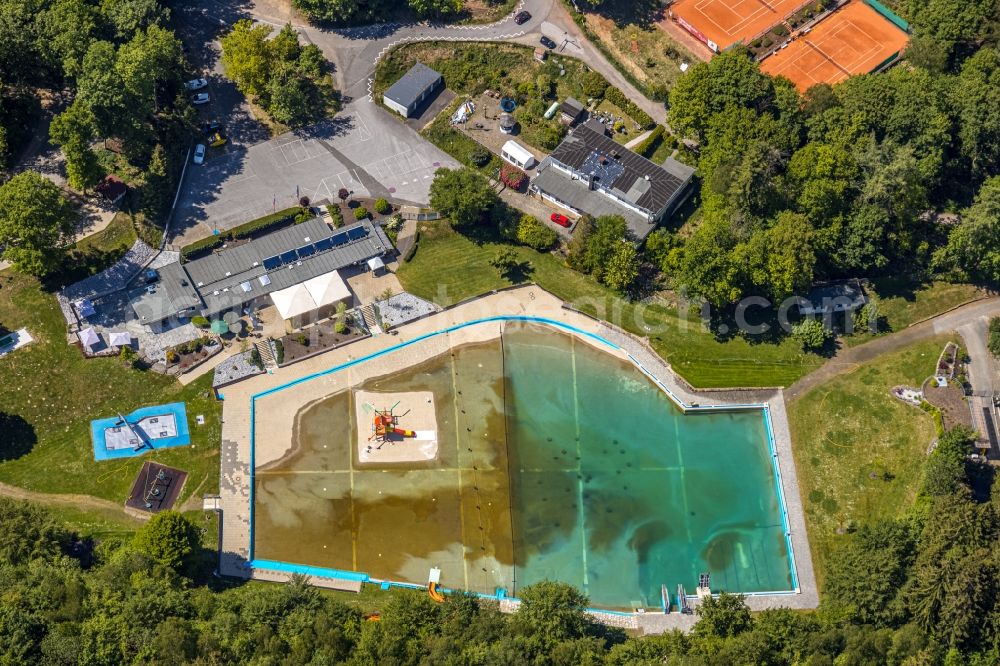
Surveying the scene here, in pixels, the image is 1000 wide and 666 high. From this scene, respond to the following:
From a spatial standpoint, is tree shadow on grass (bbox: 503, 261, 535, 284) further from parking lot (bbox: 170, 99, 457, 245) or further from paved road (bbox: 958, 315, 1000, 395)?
paved road (bbox: 958, 315, 1000, 395)

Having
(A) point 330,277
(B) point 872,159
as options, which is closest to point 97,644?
(A) point 330,277

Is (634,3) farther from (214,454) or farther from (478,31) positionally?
(214,454)

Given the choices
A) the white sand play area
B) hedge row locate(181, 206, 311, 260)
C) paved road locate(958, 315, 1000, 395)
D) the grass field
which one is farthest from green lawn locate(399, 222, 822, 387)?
the grass field

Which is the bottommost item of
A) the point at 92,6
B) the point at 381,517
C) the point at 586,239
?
the point at 381,517

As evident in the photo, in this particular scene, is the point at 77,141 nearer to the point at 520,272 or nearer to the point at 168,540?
the point at 168,540

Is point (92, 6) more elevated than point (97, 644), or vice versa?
point (92, 6)

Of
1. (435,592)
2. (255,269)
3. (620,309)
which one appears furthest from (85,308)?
(620,309)
